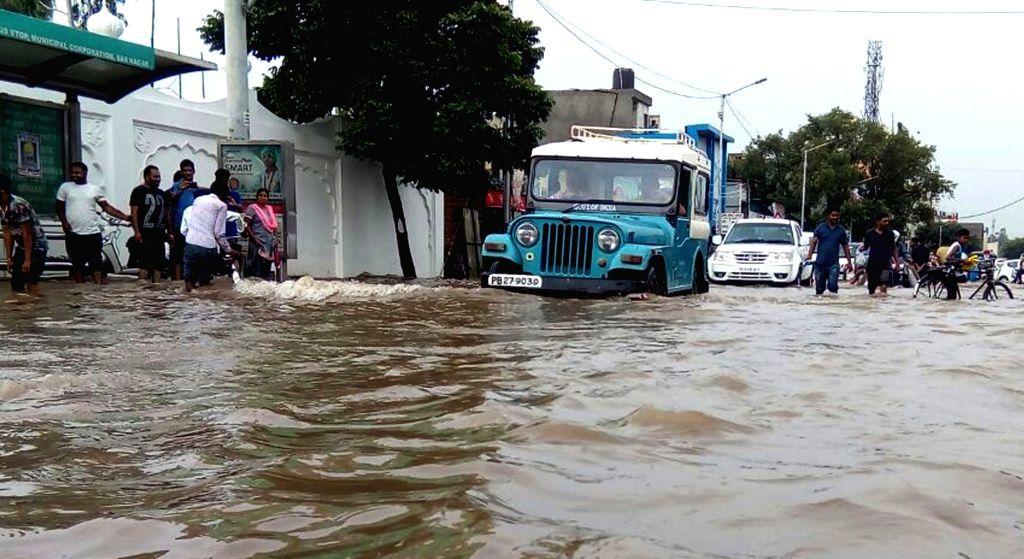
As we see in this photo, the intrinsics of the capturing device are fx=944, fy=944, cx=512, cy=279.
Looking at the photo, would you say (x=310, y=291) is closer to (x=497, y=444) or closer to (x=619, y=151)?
(x=619, y=151)

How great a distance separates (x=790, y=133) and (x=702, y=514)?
57.7 m

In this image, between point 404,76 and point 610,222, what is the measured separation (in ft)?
21.9

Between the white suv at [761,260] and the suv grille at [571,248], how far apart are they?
9065mm

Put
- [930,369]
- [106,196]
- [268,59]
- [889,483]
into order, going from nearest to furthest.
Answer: [889,483] < [930,369] < [106,196] < [268,59]

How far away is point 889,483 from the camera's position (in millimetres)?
3164

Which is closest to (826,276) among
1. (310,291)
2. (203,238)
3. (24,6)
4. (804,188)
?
(310,291)

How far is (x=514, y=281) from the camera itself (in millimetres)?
10328

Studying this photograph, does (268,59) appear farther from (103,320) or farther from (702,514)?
(702,514)

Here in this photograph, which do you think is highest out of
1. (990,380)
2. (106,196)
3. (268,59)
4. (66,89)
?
(268,59)

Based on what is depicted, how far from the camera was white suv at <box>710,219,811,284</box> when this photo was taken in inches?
727

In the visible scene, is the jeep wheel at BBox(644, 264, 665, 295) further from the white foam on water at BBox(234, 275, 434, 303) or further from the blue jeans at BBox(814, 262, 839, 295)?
the blue jeans at BBox(814, 262, 839, 295)

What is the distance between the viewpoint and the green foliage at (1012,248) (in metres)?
125

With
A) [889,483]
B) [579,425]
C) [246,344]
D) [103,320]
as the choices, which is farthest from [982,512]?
[103,320]

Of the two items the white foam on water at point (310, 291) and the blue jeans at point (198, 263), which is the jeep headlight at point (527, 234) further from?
the blue jeans at point (198, 263)
